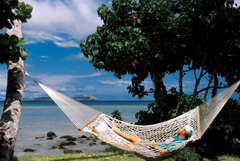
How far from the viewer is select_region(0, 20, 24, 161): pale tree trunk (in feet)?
8.84

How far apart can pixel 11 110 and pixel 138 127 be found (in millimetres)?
1465

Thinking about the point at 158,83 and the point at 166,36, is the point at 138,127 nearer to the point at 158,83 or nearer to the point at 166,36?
the point at 166,36

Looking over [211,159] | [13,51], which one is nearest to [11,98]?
[13,51]

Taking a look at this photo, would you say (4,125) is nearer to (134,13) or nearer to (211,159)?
(134,13)

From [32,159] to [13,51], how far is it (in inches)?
117

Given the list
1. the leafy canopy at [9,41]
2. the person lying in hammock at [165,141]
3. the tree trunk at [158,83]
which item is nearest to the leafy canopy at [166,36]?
the tree trunk at [158,83]

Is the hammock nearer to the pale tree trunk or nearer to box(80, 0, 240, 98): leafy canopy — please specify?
the pale tree trunk

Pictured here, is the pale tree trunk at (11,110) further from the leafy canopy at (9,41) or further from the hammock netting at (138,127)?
the leafy canopy at (9,41)

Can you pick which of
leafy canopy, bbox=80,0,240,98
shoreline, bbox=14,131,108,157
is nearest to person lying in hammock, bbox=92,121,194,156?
leafy canopy, bbox=80,0,240,98

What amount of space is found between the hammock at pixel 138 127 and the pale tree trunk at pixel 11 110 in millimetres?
262

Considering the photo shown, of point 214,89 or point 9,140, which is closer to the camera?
point 9,140

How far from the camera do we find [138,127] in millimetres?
3385

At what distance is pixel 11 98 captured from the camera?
2.95 meters

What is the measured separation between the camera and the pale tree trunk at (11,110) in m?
2.69
